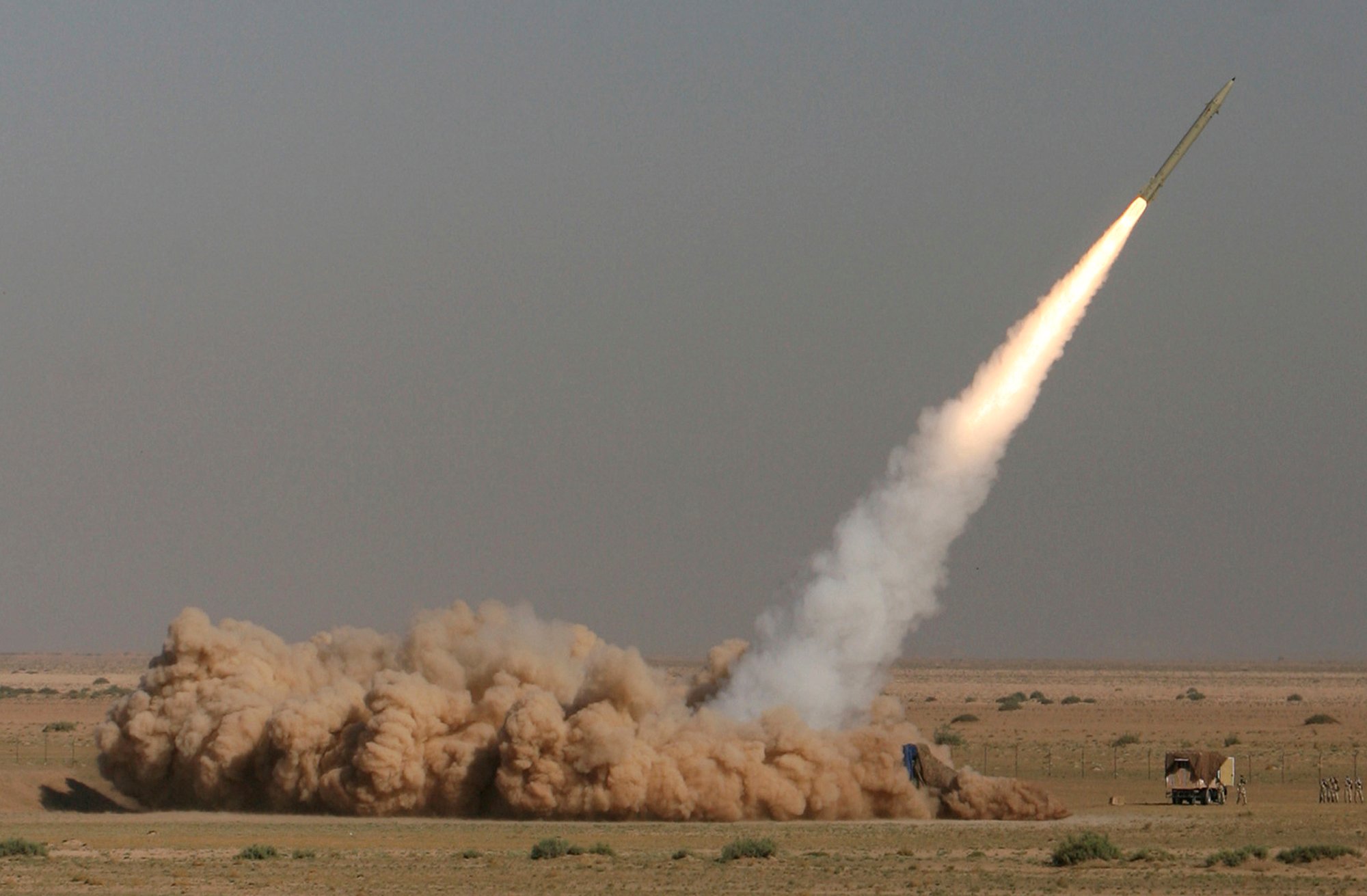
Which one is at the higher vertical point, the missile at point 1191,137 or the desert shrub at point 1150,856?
the missile at point 1191,137

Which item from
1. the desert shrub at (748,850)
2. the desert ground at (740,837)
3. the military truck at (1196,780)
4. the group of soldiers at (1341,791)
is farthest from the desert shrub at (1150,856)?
the group of soldiers at (1341,791)

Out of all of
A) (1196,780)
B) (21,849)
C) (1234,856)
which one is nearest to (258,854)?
(21,849)

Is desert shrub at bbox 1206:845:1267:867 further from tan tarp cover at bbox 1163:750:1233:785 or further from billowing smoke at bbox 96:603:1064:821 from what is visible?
tan tarp cover at bbox 1163:750:1233:785

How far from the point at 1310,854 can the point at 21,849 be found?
2187 cm

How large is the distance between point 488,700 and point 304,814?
4.41 meters

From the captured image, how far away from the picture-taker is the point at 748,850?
3697cm

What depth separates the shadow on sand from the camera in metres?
46.8

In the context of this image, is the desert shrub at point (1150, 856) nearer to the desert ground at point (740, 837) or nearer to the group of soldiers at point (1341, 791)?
the desert ground at point (740, 837)

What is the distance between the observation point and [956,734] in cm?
7175

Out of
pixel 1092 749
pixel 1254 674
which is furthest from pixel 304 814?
pixel 1254 674

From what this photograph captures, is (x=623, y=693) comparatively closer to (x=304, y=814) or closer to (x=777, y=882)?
(x=304, y=814)

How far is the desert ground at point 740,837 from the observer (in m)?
33.6

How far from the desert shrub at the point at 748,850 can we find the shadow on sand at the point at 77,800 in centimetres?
1564

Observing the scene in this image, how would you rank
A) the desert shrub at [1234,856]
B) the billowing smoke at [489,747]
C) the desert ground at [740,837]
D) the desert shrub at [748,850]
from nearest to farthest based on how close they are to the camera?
1. the desert ground at [740,837]
2. the desert shrub at [1234,856]
3. the desert shrub at [748,850]
4. the billowing smoke at [489,747]
